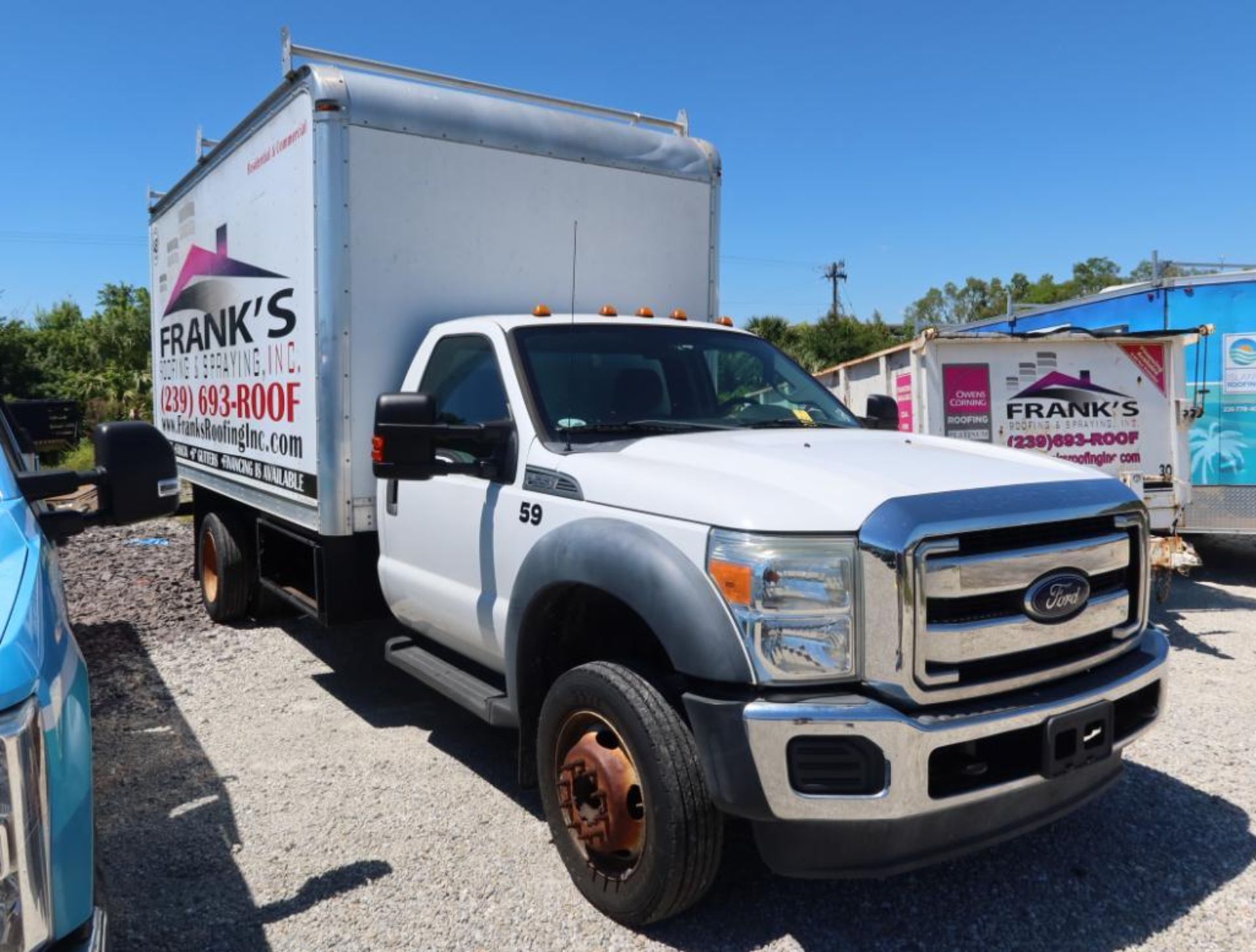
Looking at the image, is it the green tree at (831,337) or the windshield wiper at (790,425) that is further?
the green tree at (831,337)

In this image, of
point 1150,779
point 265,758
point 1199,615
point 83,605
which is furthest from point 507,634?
point 1199,615

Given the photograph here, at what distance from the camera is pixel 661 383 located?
4.31 meters

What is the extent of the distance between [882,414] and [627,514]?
220 cm

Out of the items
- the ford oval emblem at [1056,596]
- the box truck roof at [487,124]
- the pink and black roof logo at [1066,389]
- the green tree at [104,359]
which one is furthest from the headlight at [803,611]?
the green tree at [104,359]

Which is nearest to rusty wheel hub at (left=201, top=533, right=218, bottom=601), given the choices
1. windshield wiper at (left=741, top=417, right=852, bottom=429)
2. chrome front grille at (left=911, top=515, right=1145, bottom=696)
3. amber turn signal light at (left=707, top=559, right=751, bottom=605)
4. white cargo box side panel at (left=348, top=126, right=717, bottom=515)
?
white cargo box side panel at (left=348, top=126, right=717, bottom=515)

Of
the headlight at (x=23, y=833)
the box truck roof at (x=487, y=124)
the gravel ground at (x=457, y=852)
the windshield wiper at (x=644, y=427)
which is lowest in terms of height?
the gravel ground at (x=457, y=852)

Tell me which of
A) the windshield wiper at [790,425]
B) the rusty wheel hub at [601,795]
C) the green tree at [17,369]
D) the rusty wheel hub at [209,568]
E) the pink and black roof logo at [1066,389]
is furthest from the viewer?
the green tree at [17,369]

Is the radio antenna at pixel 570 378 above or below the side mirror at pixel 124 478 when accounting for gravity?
above

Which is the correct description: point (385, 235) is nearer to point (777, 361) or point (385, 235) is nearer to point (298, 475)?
point (298, 475)

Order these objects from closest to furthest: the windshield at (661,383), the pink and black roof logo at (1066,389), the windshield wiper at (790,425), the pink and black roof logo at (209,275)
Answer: the windshield at (661,383)
the windshield wiper at (790,425)
the pink and black roof logo at (209,275)
the pink and black roof logo at (1066,389)

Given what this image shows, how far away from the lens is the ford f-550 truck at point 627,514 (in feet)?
8.91

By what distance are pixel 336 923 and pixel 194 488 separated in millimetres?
5283

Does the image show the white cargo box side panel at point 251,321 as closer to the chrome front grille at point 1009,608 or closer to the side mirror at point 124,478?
the side mirror at point 124,478

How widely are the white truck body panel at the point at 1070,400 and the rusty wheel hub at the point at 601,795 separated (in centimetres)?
512
